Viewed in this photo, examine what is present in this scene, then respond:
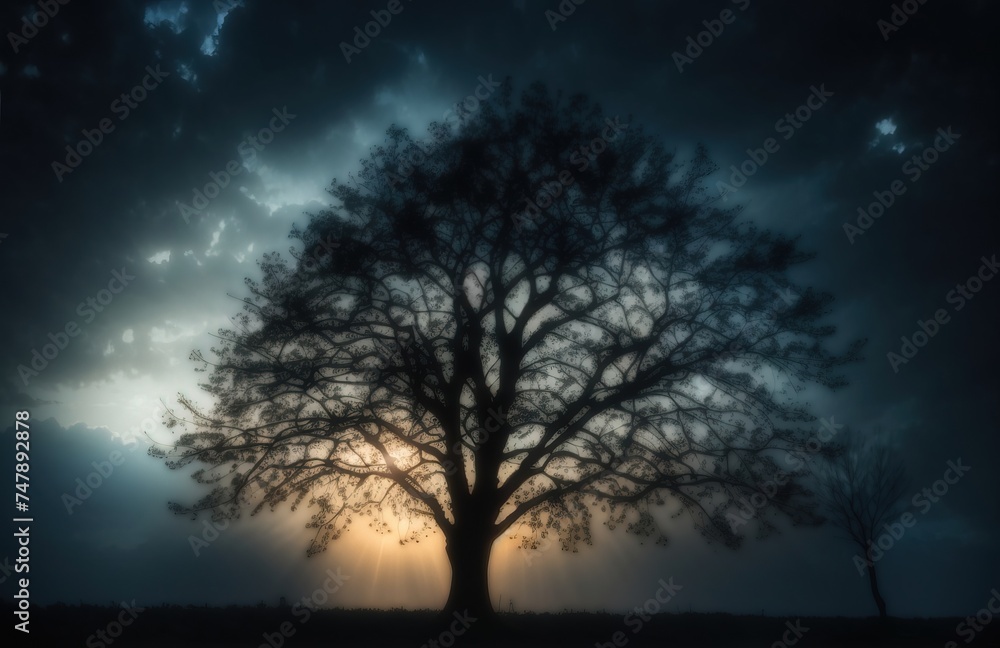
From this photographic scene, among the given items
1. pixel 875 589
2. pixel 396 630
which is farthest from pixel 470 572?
pixel 875 589

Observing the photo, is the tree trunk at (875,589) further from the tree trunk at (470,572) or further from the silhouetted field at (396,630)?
the tree trunk at (470,572)

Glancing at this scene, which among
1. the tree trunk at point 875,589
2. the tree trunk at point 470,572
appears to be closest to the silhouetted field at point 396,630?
the tree trunk at point 470,572

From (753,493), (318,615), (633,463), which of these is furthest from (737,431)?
(318,615)

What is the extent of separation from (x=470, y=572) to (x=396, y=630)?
2.33 metres

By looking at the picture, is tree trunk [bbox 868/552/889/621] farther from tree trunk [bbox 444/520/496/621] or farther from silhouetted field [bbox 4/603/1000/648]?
tree trunk [bbox 444/520/496/621]

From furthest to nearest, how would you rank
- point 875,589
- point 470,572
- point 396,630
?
point 875,589 < point 470,572 < point 396,630

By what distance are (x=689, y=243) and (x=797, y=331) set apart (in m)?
3.38

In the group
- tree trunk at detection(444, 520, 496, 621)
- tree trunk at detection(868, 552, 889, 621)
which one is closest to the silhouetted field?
tree trunk at detection(444, 520, 496, 621)

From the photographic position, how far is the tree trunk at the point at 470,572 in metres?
15.2

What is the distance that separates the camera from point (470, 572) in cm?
1556

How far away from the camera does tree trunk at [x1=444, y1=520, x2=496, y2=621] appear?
49.9 ft

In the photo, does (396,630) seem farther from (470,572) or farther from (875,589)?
(875,589)

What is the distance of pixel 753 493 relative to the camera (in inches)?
608

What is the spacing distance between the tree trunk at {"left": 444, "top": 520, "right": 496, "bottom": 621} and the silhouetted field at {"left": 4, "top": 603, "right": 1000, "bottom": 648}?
0.44 m
